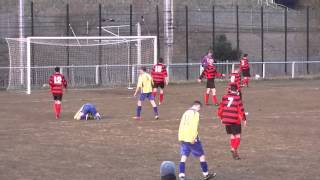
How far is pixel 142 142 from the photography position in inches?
627

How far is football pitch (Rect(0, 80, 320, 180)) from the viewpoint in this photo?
39.8 feet

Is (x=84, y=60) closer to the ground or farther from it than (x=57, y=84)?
farther from it

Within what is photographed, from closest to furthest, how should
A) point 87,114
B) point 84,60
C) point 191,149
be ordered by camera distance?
1. point 191,149
2. point 87,114
3. point 84,60

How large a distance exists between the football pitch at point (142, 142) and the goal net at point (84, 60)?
9434 mm

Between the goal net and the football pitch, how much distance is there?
9434 mm

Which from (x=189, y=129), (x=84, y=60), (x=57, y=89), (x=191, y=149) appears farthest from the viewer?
(x=84, y=60)

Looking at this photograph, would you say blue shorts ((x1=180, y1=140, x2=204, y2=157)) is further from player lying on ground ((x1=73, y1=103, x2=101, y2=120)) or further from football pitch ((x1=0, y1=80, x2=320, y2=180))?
player lying on ground ((x1=73, y1=103, x2=101, y2=120))

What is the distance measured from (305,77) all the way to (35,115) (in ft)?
88.3

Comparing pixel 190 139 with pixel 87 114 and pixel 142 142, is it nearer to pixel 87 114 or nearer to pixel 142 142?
pixel 142 142

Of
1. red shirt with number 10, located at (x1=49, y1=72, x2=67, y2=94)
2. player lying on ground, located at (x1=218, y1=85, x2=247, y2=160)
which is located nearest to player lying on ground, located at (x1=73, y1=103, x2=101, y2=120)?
red shirt with number 10, located at (x1=49, y1=72, x2=67, y2=94)

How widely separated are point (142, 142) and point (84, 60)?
2841 centimetres

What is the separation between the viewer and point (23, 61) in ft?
122

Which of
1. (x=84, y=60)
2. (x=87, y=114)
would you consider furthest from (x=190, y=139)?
(x=84, y=60)

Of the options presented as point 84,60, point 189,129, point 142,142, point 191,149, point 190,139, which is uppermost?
point 84,60
